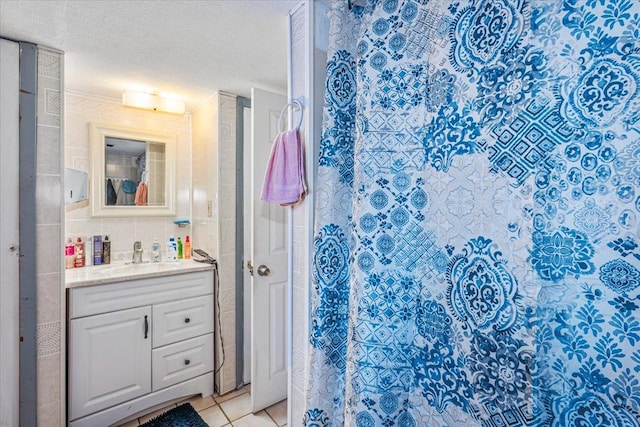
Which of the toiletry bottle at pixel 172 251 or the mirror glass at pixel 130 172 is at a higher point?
the mirror glass at pixel 130 172

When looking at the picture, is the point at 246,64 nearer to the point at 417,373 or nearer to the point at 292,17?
the point at 292,17

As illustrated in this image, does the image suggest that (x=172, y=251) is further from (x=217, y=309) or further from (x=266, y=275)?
(x=266, y=275)

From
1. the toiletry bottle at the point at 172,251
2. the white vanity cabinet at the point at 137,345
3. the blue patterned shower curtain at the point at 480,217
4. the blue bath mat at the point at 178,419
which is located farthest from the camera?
the toiletry bottle at the point at 172,251

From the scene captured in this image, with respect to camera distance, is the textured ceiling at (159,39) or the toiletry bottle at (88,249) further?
the toiletry bottle at (88,249)

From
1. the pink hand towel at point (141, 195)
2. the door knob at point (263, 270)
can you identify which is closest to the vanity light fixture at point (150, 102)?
the pink hand towel at point (141, 195)

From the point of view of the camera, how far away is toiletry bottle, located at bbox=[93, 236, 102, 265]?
80.9 inches

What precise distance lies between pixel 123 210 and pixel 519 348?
7.93ft

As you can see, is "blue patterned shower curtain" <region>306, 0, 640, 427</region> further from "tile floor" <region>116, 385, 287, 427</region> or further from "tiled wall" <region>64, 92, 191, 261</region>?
"tiled wall" <region>64, 92, 191, 261</region>

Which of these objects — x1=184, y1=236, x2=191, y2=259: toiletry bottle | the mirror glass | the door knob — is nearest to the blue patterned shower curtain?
the door knob

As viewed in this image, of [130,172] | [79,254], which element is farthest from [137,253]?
[130,172]

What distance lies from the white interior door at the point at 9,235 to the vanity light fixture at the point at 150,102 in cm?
58

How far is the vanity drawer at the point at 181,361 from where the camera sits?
74.2 inches

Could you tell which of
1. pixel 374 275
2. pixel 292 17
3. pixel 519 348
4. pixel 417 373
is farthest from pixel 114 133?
pixel 519 348

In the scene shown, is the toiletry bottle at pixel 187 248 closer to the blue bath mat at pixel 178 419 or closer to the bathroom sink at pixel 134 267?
the bathroom sink at pixel 134 267
